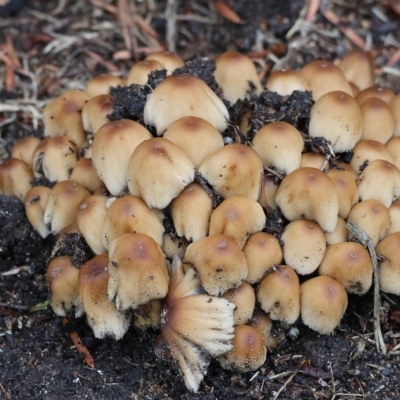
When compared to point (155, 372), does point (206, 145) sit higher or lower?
higher

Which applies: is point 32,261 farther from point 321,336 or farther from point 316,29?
point 316,29

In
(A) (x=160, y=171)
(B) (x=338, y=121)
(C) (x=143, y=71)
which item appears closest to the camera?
(A) (x=160, y=171)

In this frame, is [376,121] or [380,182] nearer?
[380,182]

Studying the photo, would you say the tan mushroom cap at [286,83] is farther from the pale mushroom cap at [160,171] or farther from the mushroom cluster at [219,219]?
the pale mushroom cap at [160,171]

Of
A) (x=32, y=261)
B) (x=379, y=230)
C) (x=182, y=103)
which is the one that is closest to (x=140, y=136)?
(x=182, y=103)

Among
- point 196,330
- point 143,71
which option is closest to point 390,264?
point 196,330

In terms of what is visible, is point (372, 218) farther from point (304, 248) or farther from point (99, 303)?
point (99, 303)
